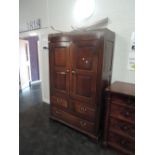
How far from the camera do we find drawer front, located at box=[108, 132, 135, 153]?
1.62 m

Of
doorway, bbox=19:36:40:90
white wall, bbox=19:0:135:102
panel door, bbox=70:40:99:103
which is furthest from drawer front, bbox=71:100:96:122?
doorway, bbox=19:36:40:90

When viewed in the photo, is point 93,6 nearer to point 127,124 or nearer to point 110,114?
point 110,114

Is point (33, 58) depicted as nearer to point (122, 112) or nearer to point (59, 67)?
point (59, 67)

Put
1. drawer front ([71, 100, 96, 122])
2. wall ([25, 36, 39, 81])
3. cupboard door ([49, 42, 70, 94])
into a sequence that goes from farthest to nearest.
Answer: wall ([25, 36, 39, 81]) < cupboard door ([49, 42, 70, 94]) < drawer front ([71, 100, 96, 122])

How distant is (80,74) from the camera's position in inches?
72.7

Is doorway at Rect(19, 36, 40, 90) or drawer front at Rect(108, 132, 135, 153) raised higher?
doorway at Rect(19, 36, 40, 90)

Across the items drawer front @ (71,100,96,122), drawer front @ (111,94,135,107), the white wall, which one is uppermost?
the white wall

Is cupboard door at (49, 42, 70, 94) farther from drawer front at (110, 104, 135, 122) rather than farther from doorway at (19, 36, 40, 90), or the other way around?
doorway at (19, 36, 40, 90)

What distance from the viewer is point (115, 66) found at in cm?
210

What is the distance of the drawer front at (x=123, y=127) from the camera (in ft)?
5.14

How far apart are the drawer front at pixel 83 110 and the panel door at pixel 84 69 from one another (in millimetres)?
104

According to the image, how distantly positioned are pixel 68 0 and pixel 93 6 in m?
0.59

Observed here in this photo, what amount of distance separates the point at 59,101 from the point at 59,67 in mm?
606
